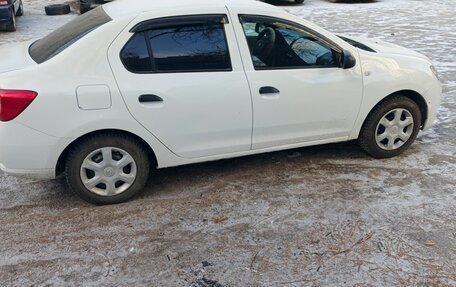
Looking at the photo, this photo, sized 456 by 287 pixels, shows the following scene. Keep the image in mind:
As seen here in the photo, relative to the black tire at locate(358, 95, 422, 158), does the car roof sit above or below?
above

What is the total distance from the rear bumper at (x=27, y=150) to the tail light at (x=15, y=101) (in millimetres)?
91

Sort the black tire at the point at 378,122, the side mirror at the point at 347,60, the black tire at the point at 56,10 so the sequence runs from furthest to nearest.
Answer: the black tire at the point at 56,10, the black tire at the point at 378,122, the side mirror at the point at 347,60

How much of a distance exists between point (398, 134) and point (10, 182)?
3.86 m

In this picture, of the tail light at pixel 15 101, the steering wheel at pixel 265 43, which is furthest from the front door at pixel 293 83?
the tail light at pixel 15 101

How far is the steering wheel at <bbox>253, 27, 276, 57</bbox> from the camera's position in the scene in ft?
13.1

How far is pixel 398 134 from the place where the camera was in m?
4.62

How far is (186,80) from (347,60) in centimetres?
151

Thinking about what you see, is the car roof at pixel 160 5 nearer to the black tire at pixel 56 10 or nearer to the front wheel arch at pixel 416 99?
the front wheel arch at pixel 416 99

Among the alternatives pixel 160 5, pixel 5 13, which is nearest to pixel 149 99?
pixel 160 5

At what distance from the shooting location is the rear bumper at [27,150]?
136 inches

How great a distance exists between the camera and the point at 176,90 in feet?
12.2

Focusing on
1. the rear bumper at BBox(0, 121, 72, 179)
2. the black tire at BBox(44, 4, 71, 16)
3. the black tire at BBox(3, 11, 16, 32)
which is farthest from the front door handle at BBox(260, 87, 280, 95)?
the black tire at BBox(44, 4, 71, 16)

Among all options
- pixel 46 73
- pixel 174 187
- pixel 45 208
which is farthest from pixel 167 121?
pixel 45 208

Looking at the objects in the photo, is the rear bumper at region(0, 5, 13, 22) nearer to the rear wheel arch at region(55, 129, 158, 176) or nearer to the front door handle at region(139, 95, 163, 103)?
the rear wheel arch at region(55, 129, 158, 176)
